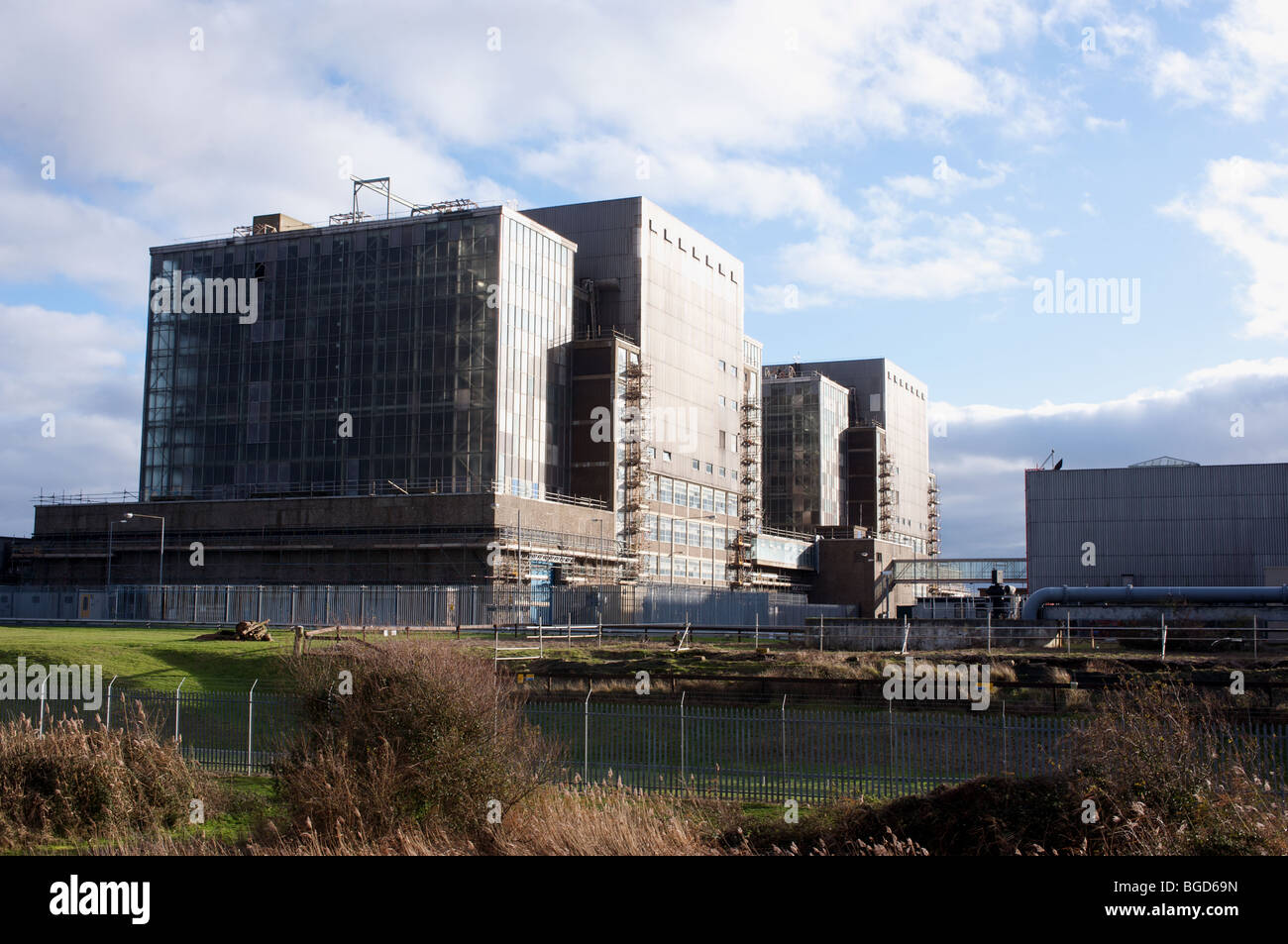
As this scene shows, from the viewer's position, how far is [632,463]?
84938 millimetres

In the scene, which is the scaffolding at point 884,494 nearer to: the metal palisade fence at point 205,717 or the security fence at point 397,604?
the security fence at point 397,604

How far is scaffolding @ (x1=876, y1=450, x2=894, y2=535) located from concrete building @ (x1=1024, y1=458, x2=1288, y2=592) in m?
60.0

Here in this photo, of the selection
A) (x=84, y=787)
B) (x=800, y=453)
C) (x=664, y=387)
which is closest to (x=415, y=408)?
(x=664, y=387)

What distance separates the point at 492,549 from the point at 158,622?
19786mm

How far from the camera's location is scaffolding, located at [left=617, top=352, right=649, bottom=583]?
276ft

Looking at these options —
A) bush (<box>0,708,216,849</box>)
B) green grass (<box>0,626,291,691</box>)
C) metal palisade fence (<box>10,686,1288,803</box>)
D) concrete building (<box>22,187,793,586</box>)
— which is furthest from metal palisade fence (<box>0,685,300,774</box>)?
concrete building (<box>22,187,793,586</box>)

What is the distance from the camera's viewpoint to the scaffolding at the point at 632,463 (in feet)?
276

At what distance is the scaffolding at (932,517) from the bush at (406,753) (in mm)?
134697

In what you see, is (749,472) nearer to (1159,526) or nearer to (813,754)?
(1159,526)

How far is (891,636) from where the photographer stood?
4394 cm

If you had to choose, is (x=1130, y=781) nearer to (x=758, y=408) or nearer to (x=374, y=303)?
(x=374, y=303)

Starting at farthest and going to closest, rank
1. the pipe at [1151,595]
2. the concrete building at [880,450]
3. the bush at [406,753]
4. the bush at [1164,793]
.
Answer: the concrete building at [880,450], the pipe at [1151,595], the bush at [406,753], the bush at [1164,793]

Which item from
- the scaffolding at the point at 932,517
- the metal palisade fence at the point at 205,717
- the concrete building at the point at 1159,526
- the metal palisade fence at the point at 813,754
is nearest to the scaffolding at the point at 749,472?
the concrete building at the point at 1159,526
